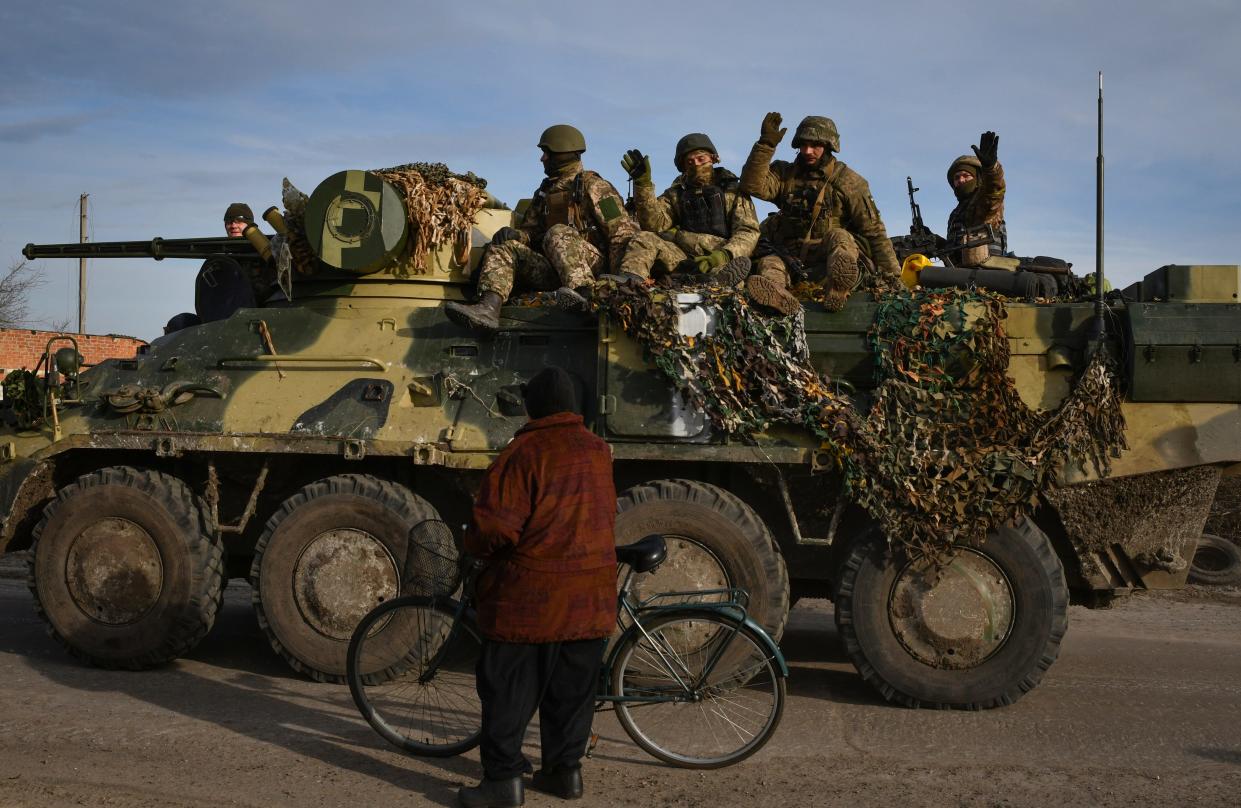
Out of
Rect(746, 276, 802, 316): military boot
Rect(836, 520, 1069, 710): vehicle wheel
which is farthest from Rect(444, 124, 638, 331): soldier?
Rect(836, 520, 1069, 710): vehicle wheel

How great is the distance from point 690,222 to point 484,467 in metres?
2.96

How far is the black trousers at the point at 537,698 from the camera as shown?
17.5ft

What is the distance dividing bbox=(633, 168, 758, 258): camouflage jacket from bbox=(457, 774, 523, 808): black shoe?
16.2 ft

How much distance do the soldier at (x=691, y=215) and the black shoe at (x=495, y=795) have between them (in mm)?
4369

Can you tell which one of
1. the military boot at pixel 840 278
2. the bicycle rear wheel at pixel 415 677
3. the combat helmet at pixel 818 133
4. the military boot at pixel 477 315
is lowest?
the bicycle rear wheel at pixel 415 677

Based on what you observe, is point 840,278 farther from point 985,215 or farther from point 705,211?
point 985,215

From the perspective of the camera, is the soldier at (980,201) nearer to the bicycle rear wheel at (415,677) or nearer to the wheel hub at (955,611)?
the wheel hub at (955,611)

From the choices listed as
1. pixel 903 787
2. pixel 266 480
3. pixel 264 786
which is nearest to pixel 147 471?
pixel 266 480

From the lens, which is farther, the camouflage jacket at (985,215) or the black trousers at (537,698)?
the camouflage jacket at (985,215)

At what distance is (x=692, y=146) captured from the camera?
9.88m

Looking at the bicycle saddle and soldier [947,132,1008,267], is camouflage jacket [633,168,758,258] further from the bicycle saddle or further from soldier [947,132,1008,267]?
the bicycle saddle

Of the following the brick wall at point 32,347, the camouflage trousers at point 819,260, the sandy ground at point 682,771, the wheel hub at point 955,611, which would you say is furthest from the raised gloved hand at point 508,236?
the brick wall at point 32,347

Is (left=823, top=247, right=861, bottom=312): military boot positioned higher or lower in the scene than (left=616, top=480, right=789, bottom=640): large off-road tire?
higher

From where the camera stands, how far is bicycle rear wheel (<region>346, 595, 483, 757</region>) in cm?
612
